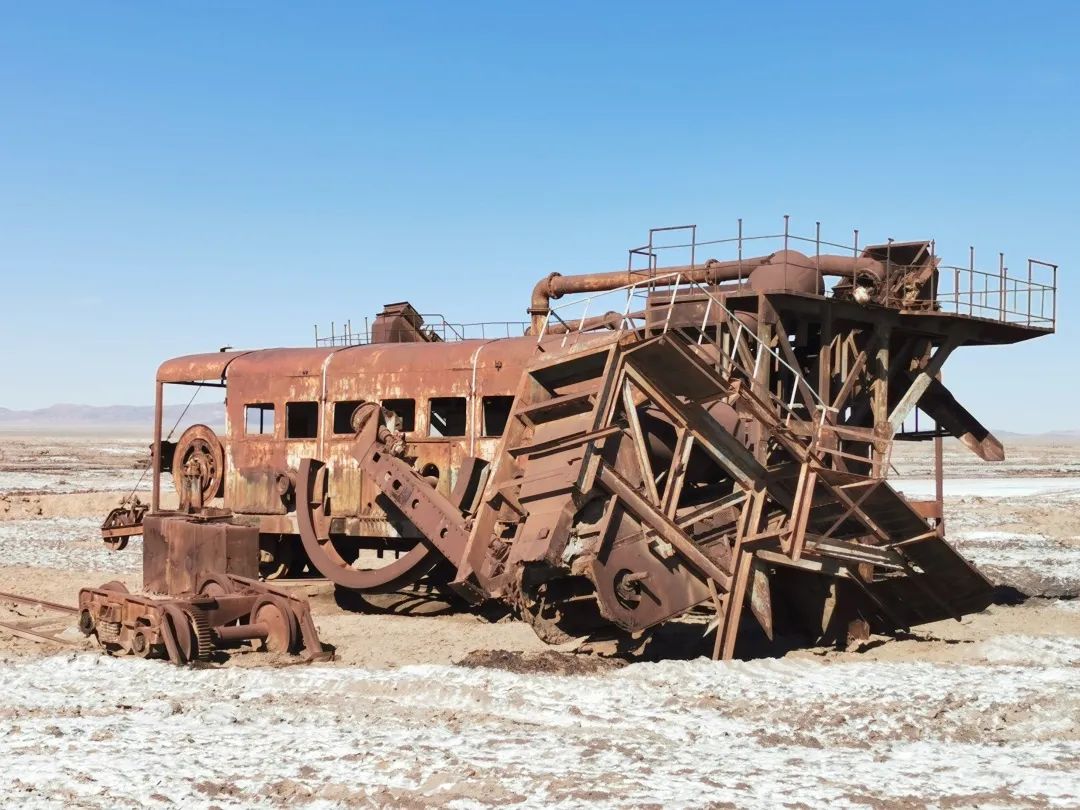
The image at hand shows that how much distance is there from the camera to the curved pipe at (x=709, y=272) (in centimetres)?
1504

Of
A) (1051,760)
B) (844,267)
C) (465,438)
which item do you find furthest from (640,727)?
(844,267)

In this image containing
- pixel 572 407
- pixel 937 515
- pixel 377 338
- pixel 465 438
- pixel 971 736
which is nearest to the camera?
pixel 971 736

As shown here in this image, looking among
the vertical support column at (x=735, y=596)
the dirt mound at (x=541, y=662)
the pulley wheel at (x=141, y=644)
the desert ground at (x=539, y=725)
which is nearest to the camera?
the desert ground at (x=539, y=725)

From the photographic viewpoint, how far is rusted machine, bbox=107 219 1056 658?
11.2 meters

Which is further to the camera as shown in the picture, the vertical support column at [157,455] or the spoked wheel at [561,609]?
the vertical support column at [157,455]

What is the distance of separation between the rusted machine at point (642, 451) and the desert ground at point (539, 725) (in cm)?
79

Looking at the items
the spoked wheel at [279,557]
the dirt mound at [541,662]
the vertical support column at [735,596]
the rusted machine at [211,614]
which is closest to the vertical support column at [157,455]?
the spoked wheel at [279,557]

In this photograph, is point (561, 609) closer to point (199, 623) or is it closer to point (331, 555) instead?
point (199, 623)

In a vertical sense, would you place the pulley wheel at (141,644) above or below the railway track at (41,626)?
above

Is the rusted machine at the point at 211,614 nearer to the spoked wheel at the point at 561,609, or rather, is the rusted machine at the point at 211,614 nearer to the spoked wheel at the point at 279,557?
the spoked wheel at the point at 561,609

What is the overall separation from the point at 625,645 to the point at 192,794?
18.6ft

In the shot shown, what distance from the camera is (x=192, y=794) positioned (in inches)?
279

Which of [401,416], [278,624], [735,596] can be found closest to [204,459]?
[401,416]

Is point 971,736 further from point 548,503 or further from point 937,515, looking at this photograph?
point 937,515
